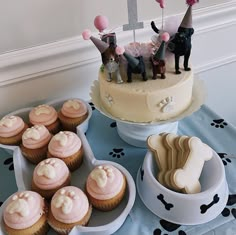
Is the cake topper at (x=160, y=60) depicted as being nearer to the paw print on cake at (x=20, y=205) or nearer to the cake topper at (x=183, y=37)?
the cake topper at (x=183, y=37)

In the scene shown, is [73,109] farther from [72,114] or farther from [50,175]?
[50,175]

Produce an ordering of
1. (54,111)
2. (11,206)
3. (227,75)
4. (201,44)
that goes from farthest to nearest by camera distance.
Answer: (227,75), (201,44), (54,111), (11,206)

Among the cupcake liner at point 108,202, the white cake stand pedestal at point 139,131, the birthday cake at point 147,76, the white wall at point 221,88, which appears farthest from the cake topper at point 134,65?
the white wall at point 221,88

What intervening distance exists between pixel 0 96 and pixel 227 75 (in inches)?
28.2

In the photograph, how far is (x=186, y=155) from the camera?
0.65 metres

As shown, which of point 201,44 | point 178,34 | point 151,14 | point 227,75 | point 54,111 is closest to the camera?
point 178,34

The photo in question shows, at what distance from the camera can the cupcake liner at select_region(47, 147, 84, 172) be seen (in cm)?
69

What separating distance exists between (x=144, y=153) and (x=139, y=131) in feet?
0.16

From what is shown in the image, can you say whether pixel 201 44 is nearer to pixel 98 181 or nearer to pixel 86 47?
pixel 86 47

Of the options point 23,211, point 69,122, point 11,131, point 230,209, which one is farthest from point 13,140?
point 230,209

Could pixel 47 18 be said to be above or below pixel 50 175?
above

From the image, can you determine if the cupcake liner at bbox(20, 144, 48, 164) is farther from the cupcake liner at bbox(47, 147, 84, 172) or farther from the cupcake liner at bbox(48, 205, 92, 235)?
the cupcake liner at bbox(48, 205, 92, 235)

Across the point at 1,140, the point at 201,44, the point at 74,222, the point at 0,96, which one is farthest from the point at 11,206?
the point at 201,44

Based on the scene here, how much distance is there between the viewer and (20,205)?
0.57m
